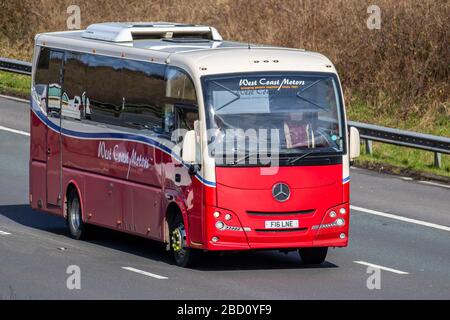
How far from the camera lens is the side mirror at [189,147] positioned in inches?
665

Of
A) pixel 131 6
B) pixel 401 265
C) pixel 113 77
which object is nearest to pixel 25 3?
pixel 131 6

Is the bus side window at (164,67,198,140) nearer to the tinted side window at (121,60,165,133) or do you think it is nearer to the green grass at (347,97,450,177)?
the tinted side window at (121,60,165,133)

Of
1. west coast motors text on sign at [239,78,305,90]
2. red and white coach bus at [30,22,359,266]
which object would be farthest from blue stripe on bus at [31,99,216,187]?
west coast motors text on sign at [239,78,305,90]

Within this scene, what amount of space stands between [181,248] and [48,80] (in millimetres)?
4953

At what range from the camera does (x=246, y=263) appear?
1823cm

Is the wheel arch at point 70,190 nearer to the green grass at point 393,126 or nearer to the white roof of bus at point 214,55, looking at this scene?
the white roof of bus at point 214,55

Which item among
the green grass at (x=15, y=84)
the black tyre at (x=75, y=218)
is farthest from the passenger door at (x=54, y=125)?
the green grass at (x=15, y=84)

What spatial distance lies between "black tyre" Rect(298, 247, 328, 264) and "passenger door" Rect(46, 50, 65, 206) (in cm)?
467

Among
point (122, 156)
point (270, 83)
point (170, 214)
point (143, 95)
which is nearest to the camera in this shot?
point (270, 83)

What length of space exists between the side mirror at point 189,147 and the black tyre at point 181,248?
102 centimetres

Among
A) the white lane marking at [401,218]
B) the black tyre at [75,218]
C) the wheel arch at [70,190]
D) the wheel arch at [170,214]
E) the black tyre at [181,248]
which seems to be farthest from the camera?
the white lane marking at [401,218]

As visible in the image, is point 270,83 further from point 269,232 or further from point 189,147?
point 269,232

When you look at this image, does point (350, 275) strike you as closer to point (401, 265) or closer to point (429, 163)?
point (401, 265)

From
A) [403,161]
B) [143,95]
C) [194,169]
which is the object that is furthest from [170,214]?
[403,161]
